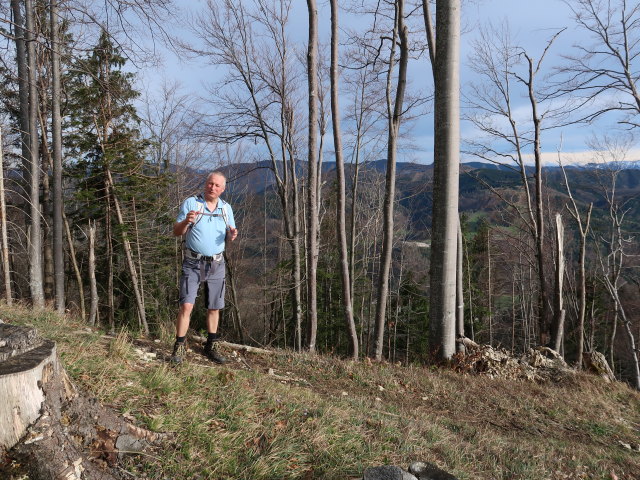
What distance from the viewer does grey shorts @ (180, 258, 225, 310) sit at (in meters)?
4.22

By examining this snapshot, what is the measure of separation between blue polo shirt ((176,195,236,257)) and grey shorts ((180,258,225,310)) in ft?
0.48

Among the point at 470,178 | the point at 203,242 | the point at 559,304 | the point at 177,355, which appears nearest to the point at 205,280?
the point at 203,242

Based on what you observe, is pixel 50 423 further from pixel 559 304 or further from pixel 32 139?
pixel 559 304

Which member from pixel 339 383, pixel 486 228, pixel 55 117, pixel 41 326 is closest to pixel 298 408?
pixel 339 383

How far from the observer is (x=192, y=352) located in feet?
17.1

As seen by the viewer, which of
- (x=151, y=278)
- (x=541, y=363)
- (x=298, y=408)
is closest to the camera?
(x=298, y=408)

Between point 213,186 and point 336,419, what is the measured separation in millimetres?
2535

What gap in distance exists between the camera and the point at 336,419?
10.6 feet

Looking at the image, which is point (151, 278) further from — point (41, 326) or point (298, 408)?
point (298, 408)

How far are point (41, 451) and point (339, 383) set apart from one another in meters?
4.01

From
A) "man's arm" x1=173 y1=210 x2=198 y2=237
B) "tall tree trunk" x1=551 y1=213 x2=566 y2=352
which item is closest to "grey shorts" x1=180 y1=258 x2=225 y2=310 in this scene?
"man's arm" x1=173 y1=210 x2=198 y2=237

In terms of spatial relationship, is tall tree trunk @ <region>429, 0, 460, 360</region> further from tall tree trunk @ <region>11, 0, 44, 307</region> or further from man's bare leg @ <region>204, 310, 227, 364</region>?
tall tree trunk @ <region>11, 0, 44, 307</region>

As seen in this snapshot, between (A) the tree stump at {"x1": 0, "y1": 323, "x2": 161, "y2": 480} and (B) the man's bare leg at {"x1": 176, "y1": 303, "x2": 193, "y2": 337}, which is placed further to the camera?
(B) the man's bare leg at {"x1": 176, "y1": 303, "x2": 193, "y2": 337}

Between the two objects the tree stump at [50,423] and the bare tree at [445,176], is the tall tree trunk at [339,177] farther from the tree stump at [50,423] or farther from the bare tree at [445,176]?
the tree stump at [50,423]
